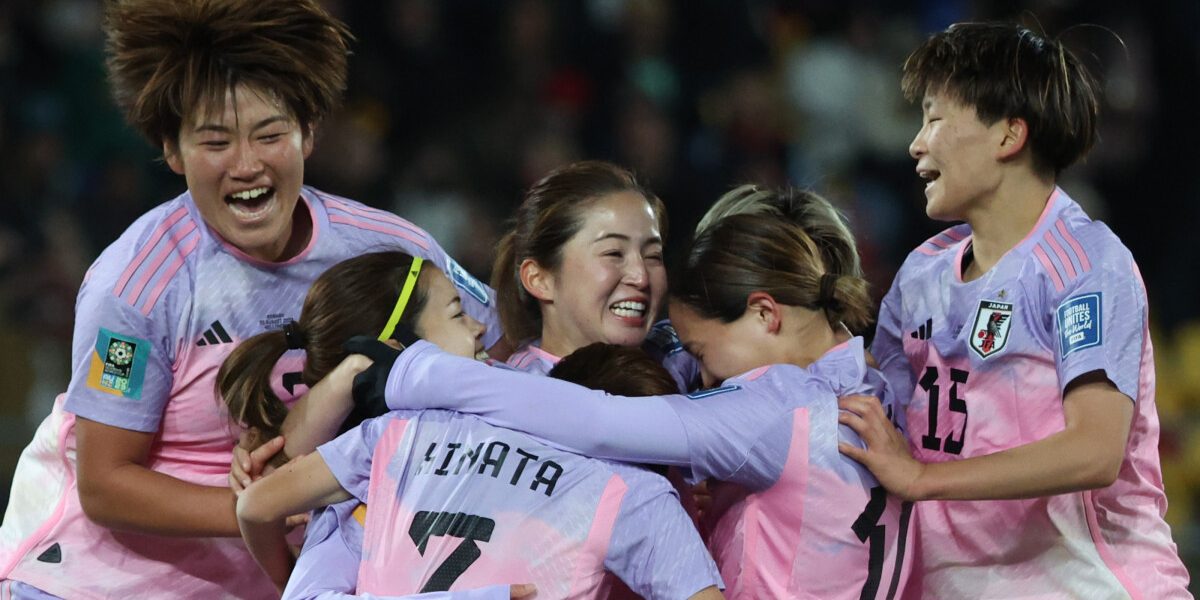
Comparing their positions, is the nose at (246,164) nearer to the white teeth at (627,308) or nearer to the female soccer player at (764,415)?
the female soccer player at (764,415)

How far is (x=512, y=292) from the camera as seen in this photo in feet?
12.8

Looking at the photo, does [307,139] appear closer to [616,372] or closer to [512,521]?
[616,372]

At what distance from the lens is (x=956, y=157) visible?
11.5 feet

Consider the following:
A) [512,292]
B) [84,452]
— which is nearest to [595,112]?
[512,292]

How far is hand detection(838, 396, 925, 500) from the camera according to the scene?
3.12 meters

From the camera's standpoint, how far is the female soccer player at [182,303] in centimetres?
348

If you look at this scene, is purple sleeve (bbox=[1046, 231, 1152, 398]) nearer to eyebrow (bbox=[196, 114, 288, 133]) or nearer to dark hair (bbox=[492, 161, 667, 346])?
dark hair (bbox=[492, 161, 667, 346])

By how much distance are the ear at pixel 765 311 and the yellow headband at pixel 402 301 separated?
76 cm

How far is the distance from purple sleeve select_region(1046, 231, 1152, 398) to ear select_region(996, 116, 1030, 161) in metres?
0.32

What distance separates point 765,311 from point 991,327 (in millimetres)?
524

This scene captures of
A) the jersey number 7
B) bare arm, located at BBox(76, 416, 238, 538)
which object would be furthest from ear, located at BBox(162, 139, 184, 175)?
the jersey number 7

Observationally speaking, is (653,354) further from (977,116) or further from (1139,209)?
(1139,209)

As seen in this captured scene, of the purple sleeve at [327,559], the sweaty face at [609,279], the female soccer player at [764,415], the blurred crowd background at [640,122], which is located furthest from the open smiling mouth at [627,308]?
the blurred crowd background at [640,122]

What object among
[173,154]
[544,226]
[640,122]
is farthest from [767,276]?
[640,122]
